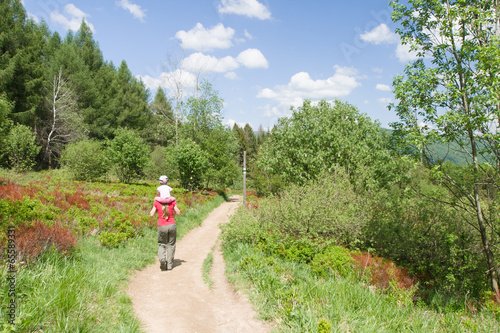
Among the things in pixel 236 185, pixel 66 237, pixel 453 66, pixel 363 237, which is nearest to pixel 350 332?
pixel 66 237

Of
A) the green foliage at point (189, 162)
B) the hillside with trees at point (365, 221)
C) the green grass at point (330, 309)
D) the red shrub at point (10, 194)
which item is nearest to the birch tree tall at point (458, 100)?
the hillside with trees at point (365, 221)

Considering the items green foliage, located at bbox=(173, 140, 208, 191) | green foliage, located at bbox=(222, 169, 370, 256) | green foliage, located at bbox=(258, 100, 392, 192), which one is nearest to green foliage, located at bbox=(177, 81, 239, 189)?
green foliage, located at bbox=(173, 140, 208, 191)

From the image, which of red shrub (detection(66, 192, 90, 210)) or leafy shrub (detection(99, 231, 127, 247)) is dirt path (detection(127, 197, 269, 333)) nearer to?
leafy shrub (detection(99, 231, 127, 247))

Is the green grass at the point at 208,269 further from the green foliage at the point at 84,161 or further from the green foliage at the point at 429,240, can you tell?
the green foliage at the point at 84,161

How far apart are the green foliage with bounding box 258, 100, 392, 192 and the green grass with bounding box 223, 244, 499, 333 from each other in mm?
8825

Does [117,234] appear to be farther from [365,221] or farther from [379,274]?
[365,221]

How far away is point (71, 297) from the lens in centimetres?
381

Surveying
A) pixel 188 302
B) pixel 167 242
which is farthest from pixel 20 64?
pixel 188 302

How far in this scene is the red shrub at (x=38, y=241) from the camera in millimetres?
4595

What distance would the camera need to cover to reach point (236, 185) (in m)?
47.2

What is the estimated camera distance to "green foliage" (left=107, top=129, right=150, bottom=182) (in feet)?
80.3

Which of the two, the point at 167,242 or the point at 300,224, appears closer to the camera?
the point at 167,242

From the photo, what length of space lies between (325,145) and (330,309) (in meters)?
11.8

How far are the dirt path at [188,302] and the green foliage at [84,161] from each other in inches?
760
